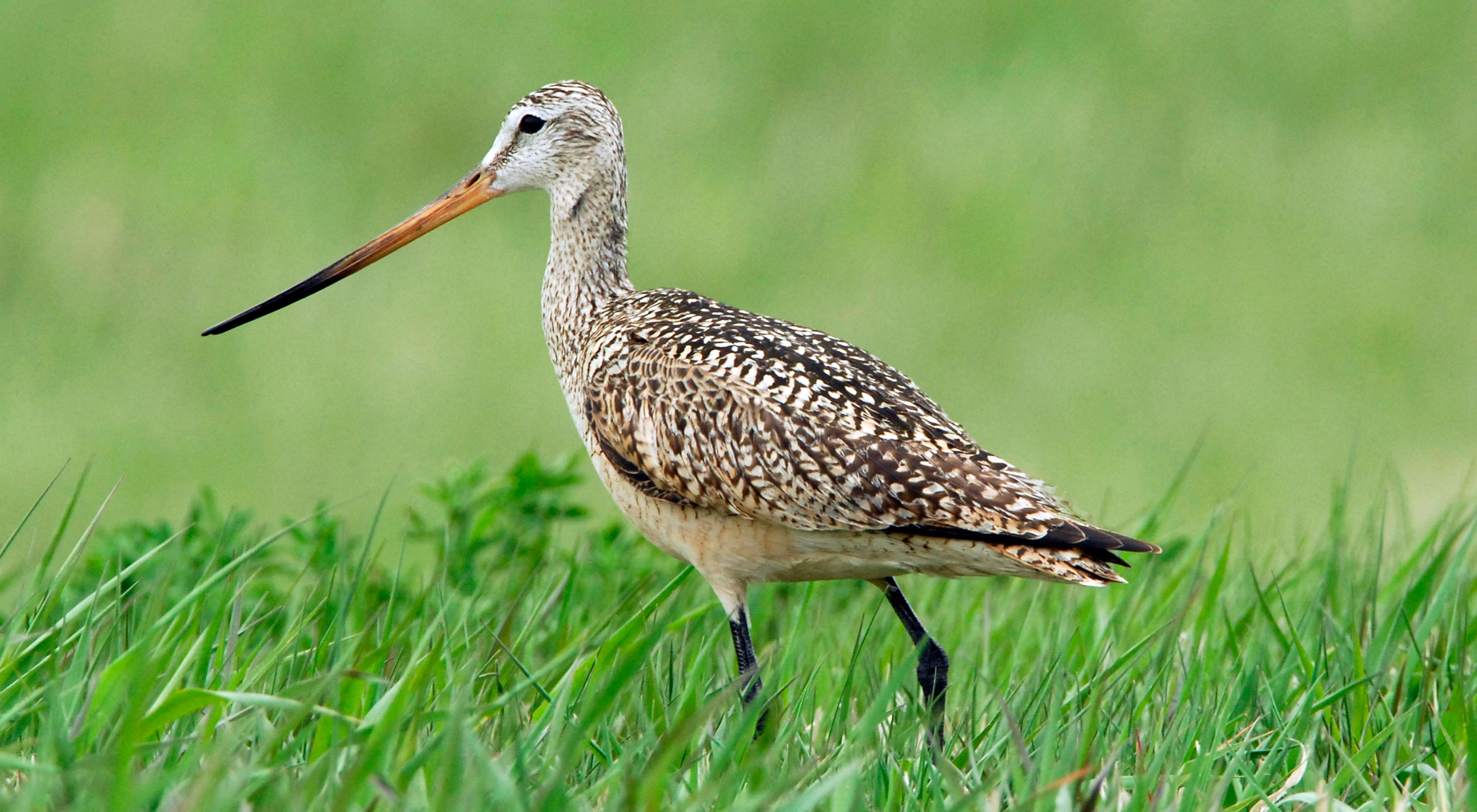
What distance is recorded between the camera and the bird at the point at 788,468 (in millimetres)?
3754

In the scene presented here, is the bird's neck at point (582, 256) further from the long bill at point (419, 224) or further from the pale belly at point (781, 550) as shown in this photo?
the pale belly at point (781, 550)

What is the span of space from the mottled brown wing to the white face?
839 millimetres

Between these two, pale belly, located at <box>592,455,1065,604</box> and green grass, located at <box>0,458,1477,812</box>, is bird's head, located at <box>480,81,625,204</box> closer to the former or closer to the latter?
green grass, located at <box>0,458,1477,812</box>

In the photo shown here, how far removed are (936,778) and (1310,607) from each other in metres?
1.96

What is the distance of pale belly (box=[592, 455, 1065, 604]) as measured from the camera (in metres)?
3.82

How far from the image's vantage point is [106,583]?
3365 millimetres

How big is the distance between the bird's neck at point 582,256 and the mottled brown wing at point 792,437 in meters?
0.54

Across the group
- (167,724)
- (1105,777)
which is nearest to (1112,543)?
(1105,777)

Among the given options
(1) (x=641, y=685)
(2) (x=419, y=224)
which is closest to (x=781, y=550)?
(1) (x=641, y=685)

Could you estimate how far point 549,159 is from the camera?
5070mm

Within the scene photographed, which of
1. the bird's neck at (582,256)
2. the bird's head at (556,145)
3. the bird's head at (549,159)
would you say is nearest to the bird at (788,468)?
the bird's neck at (582,256)

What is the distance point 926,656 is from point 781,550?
0.58m

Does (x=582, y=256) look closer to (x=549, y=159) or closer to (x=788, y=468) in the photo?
(x=549, y=159)

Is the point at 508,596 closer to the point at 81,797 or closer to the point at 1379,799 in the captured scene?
the point at 81,797
